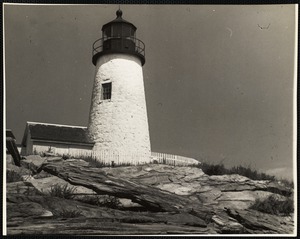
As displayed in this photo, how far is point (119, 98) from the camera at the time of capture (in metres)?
9.60

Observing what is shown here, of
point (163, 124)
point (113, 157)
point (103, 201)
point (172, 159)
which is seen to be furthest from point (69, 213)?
point (163, 124)

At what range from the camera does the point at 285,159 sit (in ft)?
23.7

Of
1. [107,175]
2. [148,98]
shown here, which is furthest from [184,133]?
[107,175]

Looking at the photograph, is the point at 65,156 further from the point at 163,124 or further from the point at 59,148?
the point at 163,124

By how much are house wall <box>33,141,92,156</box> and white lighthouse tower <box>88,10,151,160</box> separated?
54cm

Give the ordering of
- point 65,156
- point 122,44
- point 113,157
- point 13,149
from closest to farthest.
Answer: point 13,149, point 65,156, point 113,157, point 122,44

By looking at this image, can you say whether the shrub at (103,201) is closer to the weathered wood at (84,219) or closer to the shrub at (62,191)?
the weathered wood at (84,219)

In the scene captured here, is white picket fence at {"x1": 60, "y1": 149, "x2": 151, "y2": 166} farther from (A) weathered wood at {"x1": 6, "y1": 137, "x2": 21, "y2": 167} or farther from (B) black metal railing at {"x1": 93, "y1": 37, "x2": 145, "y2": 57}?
(B) black metal railing at {"x1": 93, "y1": 37, "x2": 145, "y2": 57}

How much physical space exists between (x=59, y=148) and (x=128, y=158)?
5.27 feet

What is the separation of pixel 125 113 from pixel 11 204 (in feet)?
12.7

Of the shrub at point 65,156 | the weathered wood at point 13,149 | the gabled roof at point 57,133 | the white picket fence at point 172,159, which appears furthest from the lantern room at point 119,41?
the weathered wood at point 13,149

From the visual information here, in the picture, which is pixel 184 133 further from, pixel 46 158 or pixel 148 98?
pixel 46 158

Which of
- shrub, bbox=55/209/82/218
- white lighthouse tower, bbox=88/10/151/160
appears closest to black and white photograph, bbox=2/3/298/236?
shrub, bbox=55/209/82/218

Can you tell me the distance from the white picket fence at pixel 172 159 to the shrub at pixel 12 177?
2.92 m
